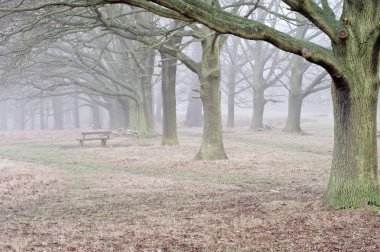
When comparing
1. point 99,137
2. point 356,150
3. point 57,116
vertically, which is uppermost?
point 57,116

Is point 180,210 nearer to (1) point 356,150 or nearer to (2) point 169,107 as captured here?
(1) point 356,150

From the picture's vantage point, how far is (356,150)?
7.67 meters

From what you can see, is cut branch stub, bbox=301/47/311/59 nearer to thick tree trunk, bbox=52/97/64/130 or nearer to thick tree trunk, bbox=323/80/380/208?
thick tree trunk, bbox=323/80/380/208

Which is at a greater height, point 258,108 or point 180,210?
point 258,108

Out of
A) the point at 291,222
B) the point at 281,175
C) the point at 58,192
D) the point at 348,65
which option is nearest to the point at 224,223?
the point at 291,222

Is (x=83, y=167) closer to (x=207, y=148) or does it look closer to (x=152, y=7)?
(x=207, y=148)

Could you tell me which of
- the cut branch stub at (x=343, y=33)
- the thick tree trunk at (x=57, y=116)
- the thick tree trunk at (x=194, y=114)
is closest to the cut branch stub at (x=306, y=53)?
the cut branch stub at (x=343, y=33)

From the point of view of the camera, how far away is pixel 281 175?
12.9m

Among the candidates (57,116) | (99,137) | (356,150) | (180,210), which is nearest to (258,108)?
(99,137)

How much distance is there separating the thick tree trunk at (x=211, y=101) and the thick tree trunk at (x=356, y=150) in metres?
8.64

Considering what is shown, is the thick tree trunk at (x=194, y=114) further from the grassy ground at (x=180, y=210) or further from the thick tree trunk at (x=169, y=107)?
the grassy ground at (x=180, y=210)

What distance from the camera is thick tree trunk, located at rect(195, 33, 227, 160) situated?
16.3 m

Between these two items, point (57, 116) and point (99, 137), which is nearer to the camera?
point (99, 137)

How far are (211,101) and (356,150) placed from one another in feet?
29.1
